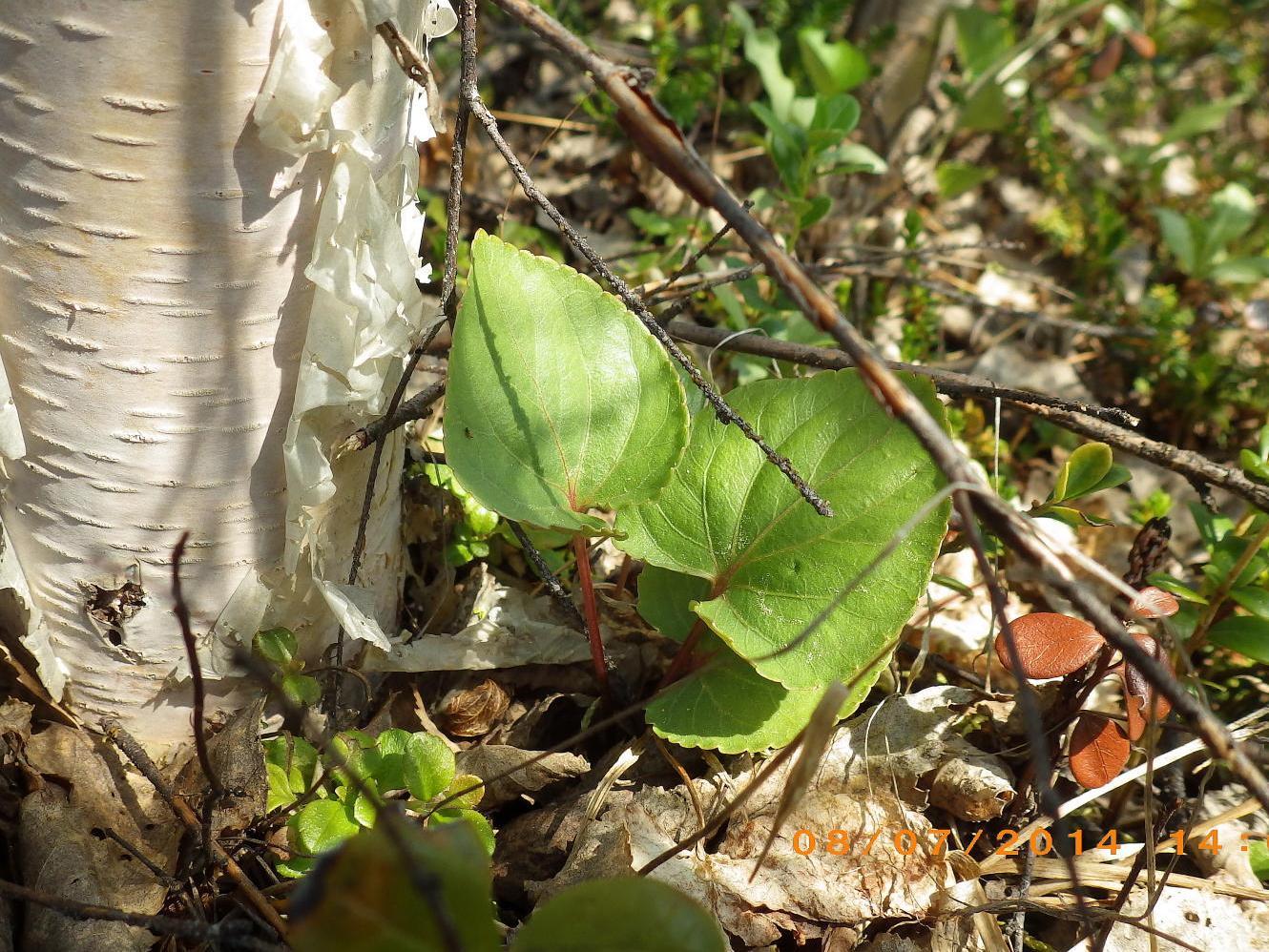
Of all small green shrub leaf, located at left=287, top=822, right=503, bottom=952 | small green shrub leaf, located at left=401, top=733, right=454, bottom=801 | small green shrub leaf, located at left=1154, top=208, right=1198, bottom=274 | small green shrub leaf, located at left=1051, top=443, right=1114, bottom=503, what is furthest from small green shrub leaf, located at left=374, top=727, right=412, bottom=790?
small green shrub leaf, located at left=1154, top=208, right=1198, bottom=274

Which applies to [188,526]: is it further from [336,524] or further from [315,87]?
[315,87]

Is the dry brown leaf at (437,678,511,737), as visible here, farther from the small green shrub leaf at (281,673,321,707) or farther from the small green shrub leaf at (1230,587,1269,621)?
the small green shrub leaf at (1230,587,1269,621)

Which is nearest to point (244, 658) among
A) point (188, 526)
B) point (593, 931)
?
point (593, 931)

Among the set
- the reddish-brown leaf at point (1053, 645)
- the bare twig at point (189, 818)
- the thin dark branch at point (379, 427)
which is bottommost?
the bare twig at point (189, 818)

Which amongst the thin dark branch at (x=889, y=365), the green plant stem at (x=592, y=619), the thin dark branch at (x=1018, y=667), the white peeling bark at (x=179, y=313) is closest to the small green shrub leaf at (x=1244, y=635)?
the thin dark branch at (x=889, y=365)

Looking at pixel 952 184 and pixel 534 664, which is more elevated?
pixel 952 184

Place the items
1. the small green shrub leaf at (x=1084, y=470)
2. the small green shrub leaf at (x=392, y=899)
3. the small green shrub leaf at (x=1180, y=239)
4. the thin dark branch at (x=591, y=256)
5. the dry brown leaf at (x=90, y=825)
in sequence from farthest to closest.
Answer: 1. the small green shrub leaf at (x=1180, y=239)
2. the small green shrub leaf at (x=1084, y=470)
3. the dry brown leaf at (x=90, y=825)
4. the thin dark branch at (x=591, y=256)
5. the small green shrub leaf at (x=392, y=899)

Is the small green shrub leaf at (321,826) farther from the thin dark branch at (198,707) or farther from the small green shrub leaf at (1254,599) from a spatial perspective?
the small green shrub leaf at (1254,599)

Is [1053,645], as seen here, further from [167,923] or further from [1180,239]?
[1180,239]
